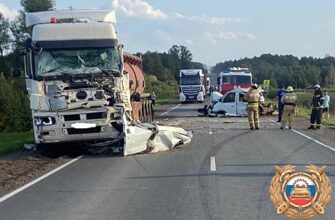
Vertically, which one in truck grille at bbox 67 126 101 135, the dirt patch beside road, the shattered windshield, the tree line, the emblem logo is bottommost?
the tree line

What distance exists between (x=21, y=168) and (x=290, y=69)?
132937 millimetres

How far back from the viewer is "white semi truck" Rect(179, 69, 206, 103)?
5866 cm

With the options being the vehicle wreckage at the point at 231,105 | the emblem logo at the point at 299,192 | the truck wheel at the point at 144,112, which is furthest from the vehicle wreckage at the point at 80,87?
the vehicle wreckage at the point at 231,105

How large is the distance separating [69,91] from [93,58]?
1.13 meters

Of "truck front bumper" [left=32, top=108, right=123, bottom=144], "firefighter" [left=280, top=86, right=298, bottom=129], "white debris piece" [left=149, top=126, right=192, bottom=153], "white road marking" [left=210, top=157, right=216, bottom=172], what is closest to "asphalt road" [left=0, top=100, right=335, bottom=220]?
"white road marking" [left=210, top=157, right=216, bottom=172]

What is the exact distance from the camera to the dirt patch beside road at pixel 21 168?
480 inches

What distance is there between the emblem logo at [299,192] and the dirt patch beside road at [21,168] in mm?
Result: 7211

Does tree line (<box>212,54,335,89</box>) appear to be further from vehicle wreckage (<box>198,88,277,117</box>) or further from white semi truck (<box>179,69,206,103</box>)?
vehicle wreckage (<box>198,88,277,117</box>)

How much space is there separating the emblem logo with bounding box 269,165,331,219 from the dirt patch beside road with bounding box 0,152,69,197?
721 cm

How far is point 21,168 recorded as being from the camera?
1466 centimetres

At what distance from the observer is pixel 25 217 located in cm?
847

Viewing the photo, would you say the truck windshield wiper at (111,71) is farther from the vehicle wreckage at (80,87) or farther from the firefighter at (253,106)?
the firefighter at (253,106)

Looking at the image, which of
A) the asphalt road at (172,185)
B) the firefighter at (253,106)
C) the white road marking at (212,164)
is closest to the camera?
the asphalt road at (172,185)

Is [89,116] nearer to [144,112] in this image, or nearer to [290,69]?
[144,112]
